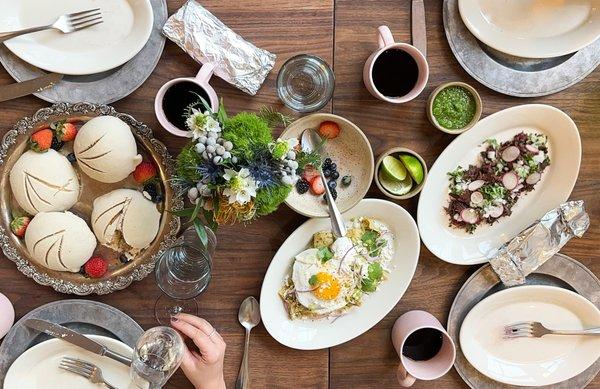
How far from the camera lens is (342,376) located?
6.07ft

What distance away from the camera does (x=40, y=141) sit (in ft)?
5.30

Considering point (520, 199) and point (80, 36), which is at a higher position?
point (80, 36)

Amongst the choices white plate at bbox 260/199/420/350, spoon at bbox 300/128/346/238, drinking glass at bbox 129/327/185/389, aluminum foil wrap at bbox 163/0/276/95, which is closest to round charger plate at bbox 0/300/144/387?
drinking glass at bbox 129/327/185/389

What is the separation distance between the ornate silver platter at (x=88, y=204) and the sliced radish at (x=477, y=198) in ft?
2.97

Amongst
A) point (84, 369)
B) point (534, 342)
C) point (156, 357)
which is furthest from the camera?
point (534, 342)

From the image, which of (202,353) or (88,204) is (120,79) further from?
(202,353)

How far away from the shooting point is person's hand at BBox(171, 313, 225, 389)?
65.1 inches

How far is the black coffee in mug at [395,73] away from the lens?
1.68 meters

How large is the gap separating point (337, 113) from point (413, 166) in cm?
28

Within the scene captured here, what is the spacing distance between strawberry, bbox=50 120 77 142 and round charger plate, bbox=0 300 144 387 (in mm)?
481

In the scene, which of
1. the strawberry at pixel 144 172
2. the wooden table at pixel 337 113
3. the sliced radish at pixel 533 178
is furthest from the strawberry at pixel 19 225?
the sliced radish at pixel 533 178

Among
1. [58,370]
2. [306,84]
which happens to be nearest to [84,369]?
[58,370]

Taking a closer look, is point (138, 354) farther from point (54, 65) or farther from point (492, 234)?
point (492, 234)

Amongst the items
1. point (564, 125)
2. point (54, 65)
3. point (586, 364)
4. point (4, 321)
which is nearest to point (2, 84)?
point (54, 65)
